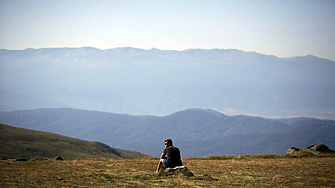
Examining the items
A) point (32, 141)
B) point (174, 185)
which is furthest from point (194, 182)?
point (32, 141)

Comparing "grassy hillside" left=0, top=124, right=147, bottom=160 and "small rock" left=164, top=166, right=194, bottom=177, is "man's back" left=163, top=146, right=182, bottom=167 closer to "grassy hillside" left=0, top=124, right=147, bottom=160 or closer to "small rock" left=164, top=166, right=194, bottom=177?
"small rock" left=164, top=166, right=194, bottom=177

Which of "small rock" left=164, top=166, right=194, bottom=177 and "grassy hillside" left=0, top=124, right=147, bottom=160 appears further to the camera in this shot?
"grassy hillside" left=0, top=124, right=147, bottom=160

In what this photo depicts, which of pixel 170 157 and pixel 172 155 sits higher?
pixel 172 155

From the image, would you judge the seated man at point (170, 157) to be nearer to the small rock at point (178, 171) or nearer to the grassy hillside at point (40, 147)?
the small rock at point (178, 171)

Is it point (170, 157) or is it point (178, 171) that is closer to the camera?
point (178, 171)

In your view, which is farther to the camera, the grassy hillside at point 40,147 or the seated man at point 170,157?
the grassy hillside at point 40,147

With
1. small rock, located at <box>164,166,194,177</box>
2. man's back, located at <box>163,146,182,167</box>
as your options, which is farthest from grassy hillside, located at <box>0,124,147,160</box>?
small rock, located at <box>164,166,194,177</box>

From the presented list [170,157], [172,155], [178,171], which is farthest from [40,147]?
[178,171]

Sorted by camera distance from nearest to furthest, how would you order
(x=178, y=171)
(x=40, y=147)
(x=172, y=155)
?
(x=178, y=171) → (x=172, y=155) → (x=40, y=147)

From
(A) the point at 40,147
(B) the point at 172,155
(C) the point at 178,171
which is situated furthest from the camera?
(A) the point at 40,147

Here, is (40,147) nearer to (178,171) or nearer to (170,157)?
(170,157)

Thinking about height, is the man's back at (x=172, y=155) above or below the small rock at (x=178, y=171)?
above

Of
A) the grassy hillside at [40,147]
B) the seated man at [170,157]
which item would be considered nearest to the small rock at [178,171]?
the seated man at [170,157]

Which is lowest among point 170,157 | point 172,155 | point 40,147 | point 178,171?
point 178,171
